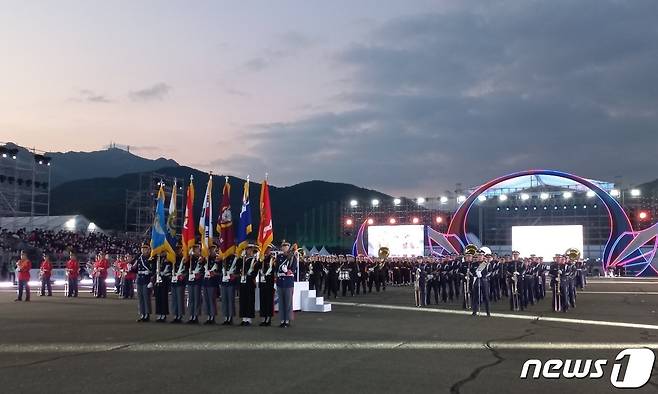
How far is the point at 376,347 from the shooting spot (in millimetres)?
9344

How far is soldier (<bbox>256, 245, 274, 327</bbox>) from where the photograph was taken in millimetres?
12695

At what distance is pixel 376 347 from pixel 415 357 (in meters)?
1.08

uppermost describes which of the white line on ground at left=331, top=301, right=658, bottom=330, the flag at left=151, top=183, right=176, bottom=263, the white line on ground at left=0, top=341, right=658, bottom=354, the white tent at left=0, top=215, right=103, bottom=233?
the white tent at left=0, top=215, right=103, bottom=233

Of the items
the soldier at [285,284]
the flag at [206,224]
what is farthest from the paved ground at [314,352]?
the flag at [206,224]

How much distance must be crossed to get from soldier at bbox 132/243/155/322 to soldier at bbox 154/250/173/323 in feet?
0.58

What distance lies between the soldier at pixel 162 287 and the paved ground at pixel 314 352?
2.44ft

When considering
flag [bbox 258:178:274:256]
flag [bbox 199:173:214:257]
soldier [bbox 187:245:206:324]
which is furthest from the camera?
flag [bbox 199:173:214:257]

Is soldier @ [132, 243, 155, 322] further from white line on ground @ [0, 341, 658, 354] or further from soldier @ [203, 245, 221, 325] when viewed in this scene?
white line on ground @ [0, 341, 658, 354]

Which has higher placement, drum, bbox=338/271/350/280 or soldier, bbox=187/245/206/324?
soldier, bbox=187/245/206/324

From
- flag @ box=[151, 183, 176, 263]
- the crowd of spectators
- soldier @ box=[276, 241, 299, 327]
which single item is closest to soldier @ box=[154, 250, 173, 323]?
flag @ box=[151, 183, 176, 263]

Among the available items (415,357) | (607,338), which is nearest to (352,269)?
(607,338)

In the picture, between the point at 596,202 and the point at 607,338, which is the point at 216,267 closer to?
the point at 607,338

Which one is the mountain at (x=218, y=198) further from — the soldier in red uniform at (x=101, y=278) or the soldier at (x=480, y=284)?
the soldier at (x=480, y=284)

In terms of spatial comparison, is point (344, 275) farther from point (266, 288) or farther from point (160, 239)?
point (266, 288)
